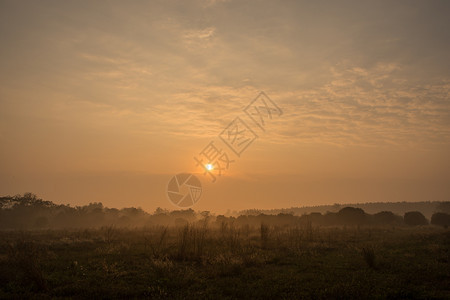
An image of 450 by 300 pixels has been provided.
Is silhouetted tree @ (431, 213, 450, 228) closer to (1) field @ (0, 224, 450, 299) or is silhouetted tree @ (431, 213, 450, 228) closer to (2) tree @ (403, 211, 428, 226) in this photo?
(2) tree @ (403, 211, 428, 226)

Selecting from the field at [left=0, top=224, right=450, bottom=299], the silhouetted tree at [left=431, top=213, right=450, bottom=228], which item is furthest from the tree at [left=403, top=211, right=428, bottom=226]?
the field at [left=0, top=224, right=450, bottom=299]

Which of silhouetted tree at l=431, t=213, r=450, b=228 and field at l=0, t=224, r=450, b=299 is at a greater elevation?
field at l=0, t=224, r=450, b=299

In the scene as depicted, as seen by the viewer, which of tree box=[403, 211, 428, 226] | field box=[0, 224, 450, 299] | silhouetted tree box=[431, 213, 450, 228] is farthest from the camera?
tree box=[403, 211, 428, 226]

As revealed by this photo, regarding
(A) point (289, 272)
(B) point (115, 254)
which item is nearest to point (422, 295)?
(A) point (289, 272)

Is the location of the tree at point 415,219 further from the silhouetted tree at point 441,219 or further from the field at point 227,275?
the field at point 227,275

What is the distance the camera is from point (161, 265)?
13.6 metres

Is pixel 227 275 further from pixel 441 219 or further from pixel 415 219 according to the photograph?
pixel 441 219

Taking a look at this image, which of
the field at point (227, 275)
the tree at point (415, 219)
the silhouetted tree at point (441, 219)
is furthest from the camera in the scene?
the tree at point (415, 219)

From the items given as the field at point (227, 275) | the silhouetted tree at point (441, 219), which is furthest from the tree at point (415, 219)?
the field at point (227, 275)

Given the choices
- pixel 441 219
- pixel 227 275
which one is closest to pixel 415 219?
pixel 441 219

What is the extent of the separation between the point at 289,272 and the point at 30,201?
7734 cm

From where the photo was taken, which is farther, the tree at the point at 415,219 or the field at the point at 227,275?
the tree at the point at 415,219

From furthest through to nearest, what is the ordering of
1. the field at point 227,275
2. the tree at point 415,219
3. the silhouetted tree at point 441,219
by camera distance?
the tree at point 415,219 < the silhouetted tree at point 441,219 < the field at point 227,275

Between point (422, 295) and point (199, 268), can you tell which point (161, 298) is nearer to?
point (199, 268)
